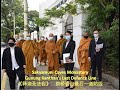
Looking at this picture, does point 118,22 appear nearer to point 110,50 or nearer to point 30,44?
point 110,50

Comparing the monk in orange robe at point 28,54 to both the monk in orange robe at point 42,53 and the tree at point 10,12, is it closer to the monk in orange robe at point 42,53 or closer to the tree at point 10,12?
the monk in orange robe at point 42,53

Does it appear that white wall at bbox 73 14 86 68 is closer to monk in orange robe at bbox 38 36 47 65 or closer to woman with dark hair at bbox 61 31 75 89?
monk in orange robe at bbox 38 36 47 65

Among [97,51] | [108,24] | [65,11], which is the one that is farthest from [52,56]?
[65,11]

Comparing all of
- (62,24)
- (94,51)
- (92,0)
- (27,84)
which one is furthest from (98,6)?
(62,24)

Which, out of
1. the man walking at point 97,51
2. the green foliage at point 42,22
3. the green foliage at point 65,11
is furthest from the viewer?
the green foliage at point 42,22

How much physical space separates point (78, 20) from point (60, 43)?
208 cm

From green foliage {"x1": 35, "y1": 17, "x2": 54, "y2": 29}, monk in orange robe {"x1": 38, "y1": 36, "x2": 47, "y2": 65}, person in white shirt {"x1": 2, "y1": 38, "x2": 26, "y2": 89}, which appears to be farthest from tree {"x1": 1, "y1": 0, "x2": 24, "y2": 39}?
person in white shirt {"x1": 2, "y1": 38, "x2": 26, "y2": 89}

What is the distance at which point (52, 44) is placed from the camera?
1221 centimetres

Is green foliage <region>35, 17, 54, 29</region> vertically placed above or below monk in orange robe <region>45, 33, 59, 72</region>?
above

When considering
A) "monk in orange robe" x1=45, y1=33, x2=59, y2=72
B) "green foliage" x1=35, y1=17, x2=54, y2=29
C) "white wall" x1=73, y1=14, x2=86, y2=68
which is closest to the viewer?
"monk in orange robe" x1=45, y1=33, x2=59, y2=72

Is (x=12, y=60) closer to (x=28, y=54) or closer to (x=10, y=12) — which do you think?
(x=28, y=54)

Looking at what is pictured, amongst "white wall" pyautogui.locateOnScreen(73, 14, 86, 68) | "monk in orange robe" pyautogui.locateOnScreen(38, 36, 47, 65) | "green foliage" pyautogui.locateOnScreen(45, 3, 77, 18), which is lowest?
"monk in orange robe" pyautogui.locateOnScreen(38, 36, 47, 65)

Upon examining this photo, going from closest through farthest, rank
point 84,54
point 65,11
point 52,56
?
point 84,54 → point 52,56 → point 65,11

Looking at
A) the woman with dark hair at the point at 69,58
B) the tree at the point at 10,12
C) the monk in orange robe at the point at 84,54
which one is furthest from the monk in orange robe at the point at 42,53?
the tree at the point at 10,12
